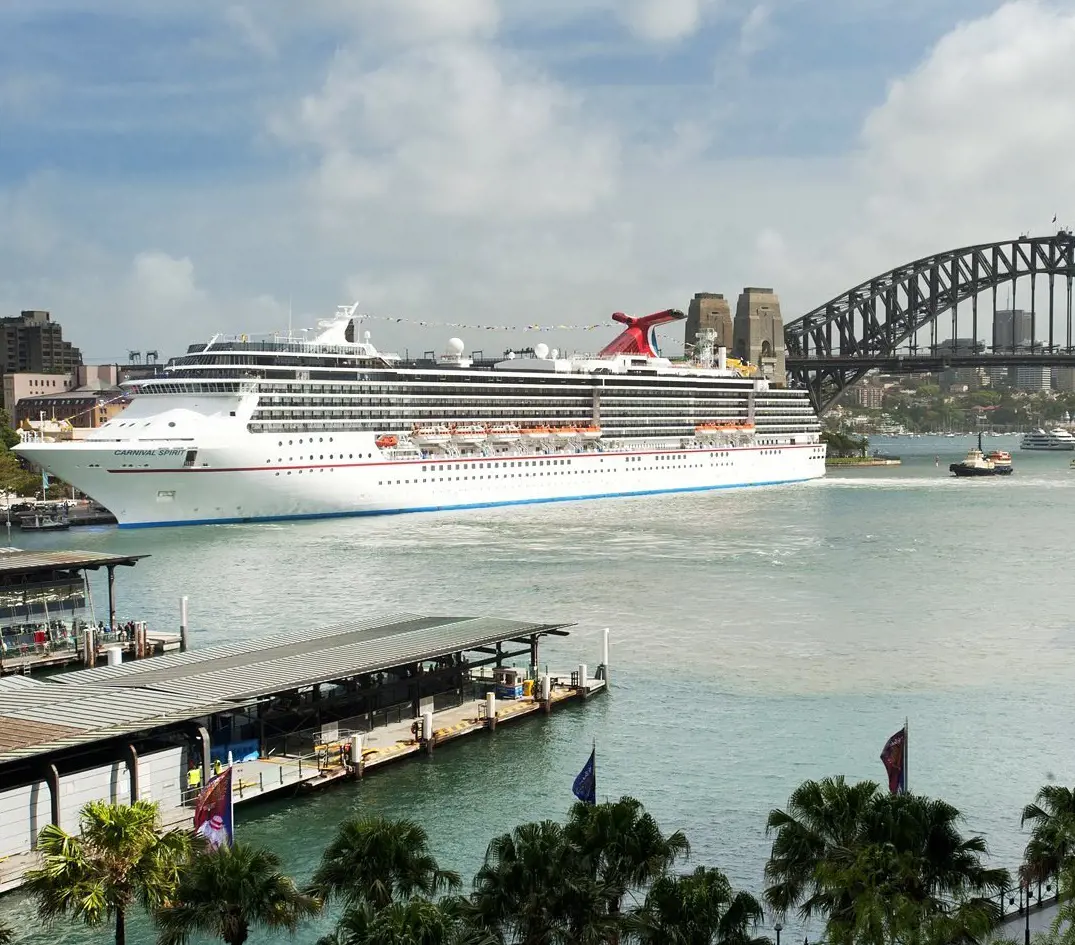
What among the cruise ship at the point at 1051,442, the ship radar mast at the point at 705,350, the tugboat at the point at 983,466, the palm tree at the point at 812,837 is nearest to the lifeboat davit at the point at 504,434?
the ship radar mast at the point at 705,350

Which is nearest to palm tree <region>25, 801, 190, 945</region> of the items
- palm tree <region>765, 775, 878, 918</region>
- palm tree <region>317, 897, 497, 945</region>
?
palm tree <region>317, 897, 497, 945</region>

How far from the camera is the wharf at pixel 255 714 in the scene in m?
17.5

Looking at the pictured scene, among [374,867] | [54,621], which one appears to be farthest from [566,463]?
[374,867]

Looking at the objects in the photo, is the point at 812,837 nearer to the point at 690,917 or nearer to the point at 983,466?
the point at 690,917

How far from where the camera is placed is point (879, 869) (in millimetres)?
13000

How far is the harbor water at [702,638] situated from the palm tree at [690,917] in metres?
4.28

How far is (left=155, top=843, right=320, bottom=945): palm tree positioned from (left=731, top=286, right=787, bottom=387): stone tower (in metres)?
125

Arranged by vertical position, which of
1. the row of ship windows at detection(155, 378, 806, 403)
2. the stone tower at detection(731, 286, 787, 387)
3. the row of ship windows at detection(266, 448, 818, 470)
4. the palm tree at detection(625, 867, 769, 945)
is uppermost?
the stone tower at detection(731, 286, 787, 387)

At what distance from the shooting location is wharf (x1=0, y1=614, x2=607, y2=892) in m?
17.5

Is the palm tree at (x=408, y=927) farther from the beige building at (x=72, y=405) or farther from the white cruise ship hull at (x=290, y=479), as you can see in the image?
the beige building at (x=72, y=405)

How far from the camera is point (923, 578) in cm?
4294

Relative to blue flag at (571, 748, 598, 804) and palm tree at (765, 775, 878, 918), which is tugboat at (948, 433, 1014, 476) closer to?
blue flag at (571, 748, 598, 804)

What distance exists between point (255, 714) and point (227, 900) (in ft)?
33.6

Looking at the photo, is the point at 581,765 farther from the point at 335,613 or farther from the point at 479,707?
the point at 335,613
